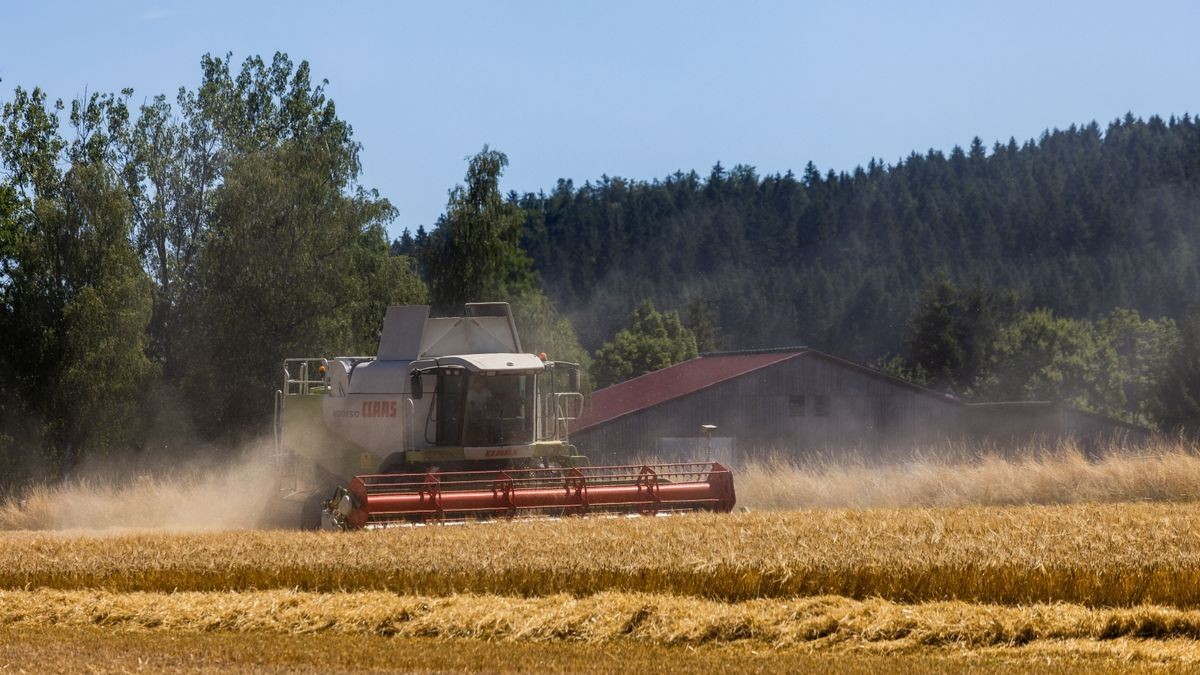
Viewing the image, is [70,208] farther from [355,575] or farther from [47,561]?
[355,575]

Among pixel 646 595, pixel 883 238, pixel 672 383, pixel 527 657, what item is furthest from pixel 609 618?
pixel 883 238

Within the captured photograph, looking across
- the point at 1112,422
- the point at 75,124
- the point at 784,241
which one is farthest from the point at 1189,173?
the point at 75,124

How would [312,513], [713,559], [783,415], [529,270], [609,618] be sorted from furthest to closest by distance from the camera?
[529,270]
[783,415]
[312,513]
[713,559]
[609,618]

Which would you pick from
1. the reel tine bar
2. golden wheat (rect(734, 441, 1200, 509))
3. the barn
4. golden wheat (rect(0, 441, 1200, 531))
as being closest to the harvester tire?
the reel tine bar

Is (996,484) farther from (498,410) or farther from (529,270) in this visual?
(529,270)

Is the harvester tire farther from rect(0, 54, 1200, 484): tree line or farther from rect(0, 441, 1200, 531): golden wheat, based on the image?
rect(0, 54, 1200, 484): tree line

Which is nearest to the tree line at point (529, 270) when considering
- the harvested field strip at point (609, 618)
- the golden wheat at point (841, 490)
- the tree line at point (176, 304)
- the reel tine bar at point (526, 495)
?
the tree line at point (176, 304)

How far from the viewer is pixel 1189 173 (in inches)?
5374

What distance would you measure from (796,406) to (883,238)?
99740 millimetres

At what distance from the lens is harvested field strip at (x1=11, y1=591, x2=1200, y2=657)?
10.0 m

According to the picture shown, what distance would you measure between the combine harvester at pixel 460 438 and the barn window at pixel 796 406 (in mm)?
25817

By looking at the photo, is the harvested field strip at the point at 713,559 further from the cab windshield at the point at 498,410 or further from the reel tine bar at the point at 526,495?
the cab windshield at the point at 498,410

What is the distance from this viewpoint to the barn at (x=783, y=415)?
4262 cm

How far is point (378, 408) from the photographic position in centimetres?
1884
